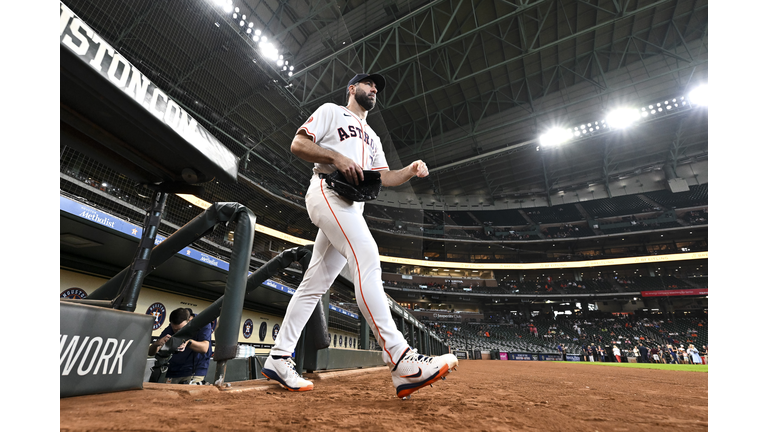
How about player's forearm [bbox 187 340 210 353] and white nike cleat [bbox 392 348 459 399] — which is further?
player's forearm [bbox 187 340 210 353]

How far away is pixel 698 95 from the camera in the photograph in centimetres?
1434

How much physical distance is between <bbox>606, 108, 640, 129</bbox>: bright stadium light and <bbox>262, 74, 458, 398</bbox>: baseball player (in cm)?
1817

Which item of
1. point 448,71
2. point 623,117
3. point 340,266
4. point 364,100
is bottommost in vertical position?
point 340,266

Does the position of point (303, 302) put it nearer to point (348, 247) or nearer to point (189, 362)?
point (348, 247)

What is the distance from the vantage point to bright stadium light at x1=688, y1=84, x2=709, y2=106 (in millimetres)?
14039

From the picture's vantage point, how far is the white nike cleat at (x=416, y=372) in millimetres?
985

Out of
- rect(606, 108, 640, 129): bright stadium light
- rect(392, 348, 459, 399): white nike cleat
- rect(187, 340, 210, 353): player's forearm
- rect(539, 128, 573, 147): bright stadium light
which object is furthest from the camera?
rect(539, 128, 573, 147): bright stadium light

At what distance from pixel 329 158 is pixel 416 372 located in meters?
0.79

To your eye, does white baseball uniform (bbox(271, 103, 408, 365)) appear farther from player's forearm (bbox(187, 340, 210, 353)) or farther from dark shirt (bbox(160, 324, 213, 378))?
dark shirt (bbox(160, 324, 213, 378))

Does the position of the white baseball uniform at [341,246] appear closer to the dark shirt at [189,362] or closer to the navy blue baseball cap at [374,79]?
the navy blue baseball cap at [374,79]

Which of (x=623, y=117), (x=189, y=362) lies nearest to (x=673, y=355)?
(x=623, y=117)

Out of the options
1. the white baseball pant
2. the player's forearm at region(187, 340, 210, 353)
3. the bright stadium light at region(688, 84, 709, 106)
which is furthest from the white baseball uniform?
the bright stadium light at region(688, 84, 709, 106)
